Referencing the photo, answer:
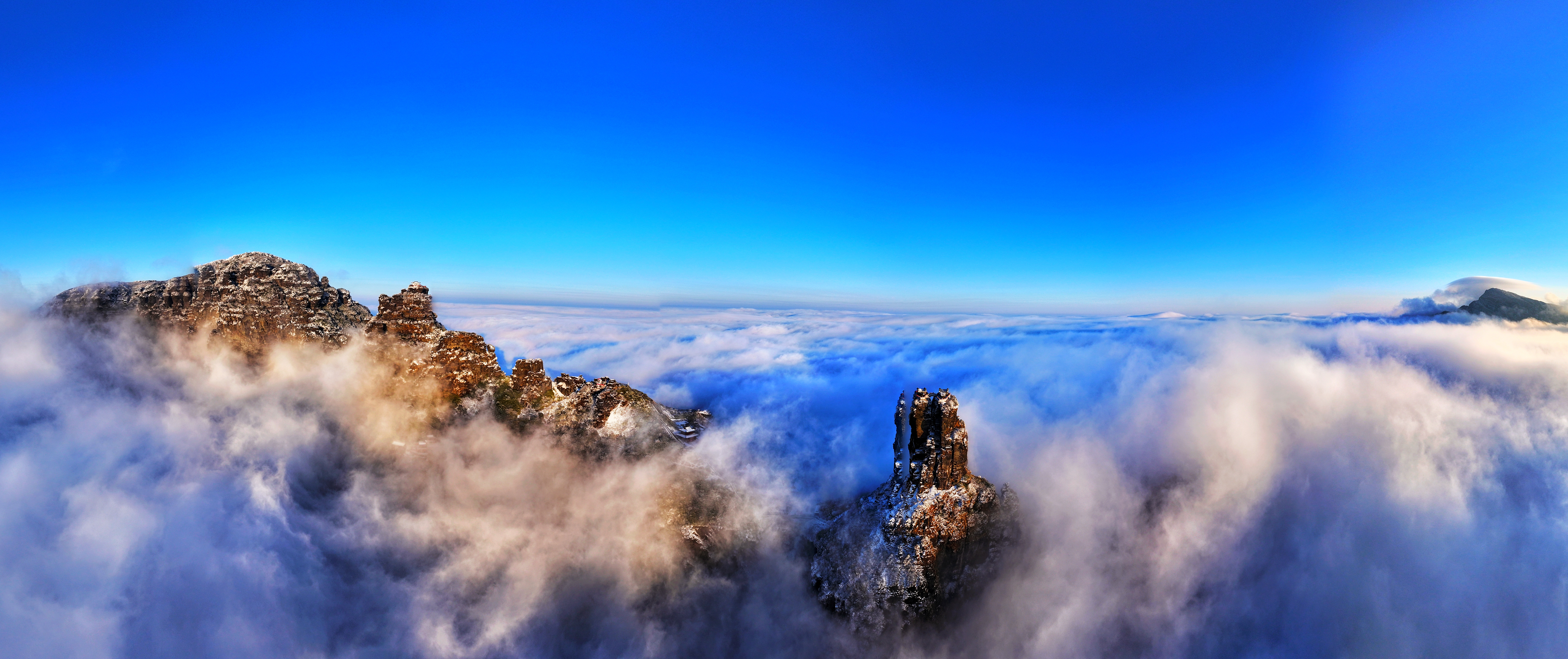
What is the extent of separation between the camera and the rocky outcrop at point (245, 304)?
2200 inches

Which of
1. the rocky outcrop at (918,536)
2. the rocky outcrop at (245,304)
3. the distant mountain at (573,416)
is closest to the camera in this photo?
the rocky outcrop at (918,536)

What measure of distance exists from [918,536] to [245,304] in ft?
251


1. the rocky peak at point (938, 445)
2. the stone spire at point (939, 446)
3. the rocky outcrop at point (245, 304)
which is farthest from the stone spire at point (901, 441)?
the rocky outcrop at point (245, 304)

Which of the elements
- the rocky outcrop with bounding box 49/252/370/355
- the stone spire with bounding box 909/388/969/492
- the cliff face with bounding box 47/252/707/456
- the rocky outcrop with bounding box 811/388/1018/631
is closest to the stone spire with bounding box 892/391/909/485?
the rocky outcrop with bounding box 811/388/1018/631

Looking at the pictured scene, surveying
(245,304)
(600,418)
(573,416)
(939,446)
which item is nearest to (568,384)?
(573,416)

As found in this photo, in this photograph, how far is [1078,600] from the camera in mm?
66625

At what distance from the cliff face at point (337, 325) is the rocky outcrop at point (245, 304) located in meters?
0.10

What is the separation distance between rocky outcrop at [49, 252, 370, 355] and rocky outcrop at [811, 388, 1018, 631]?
62247mm

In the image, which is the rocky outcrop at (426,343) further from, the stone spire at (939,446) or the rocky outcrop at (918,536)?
the stone spire at (939,446)

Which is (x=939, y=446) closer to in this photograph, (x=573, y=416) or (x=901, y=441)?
(x=901, y=441)

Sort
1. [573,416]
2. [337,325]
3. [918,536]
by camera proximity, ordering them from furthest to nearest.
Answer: [573,416]
[337,325]
[918,536]

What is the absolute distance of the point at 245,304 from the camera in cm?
5588

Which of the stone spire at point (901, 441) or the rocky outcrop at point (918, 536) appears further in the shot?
the stone spire at point (901, 441)

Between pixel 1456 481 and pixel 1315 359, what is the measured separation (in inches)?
2385
